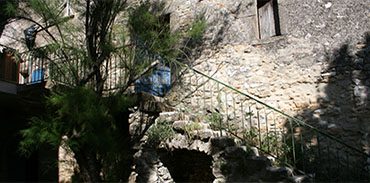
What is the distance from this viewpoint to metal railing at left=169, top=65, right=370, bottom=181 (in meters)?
6.45

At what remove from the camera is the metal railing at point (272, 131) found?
645cm

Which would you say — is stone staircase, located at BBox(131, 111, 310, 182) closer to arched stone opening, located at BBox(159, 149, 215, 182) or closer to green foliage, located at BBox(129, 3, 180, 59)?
arched stone opening, located at BBox(159, 149, 215, 182)

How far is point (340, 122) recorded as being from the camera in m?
6.84

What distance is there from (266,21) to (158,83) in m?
2.54

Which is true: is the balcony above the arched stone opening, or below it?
above

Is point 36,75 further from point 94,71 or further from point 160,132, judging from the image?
point 160,132

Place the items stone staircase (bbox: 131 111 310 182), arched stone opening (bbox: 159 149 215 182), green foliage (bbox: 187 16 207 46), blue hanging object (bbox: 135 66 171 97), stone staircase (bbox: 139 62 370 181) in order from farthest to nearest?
blue hanging object (bbox: 135 66 171 97), green foliage (bbox: 187 16 207 46), arched stone opening (bbox: 159 149 215 182), stone staircase (bbox: 139 62 370 181), stone staircase (bbox: 131 111 310 182)

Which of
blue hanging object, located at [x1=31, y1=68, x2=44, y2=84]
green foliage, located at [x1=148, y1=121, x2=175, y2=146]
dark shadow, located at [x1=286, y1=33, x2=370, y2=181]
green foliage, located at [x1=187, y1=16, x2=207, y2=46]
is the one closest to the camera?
dark shadow, located at [x1=286, y1=33, x2=370, y2=181]

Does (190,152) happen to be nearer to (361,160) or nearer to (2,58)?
(361,160)

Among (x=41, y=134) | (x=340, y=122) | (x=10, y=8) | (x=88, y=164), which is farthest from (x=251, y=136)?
(x=10, y=8)

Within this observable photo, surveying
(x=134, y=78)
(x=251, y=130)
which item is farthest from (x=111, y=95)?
(x=251, y=130)

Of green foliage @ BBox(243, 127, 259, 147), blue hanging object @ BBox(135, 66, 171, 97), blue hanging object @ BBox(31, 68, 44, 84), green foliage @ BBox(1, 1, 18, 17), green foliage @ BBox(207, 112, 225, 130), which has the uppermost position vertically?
green foliage @ BBox(1, 1, 18, 17)

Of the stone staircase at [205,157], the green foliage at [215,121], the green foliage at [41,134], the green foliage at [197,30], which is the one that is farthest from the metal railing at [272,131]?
the green foliage at [41,134]

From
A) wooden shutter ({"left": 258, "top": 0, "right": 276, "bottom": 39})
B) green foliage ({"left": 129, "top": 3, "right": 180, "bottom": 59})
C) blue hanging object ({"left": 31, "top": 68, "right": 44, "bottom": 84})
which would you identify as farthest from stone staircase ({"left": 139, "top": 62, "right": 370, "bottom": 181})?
blue hanging object ({"left": 31, "top": 68, "right": 44, "bottom": 84})
